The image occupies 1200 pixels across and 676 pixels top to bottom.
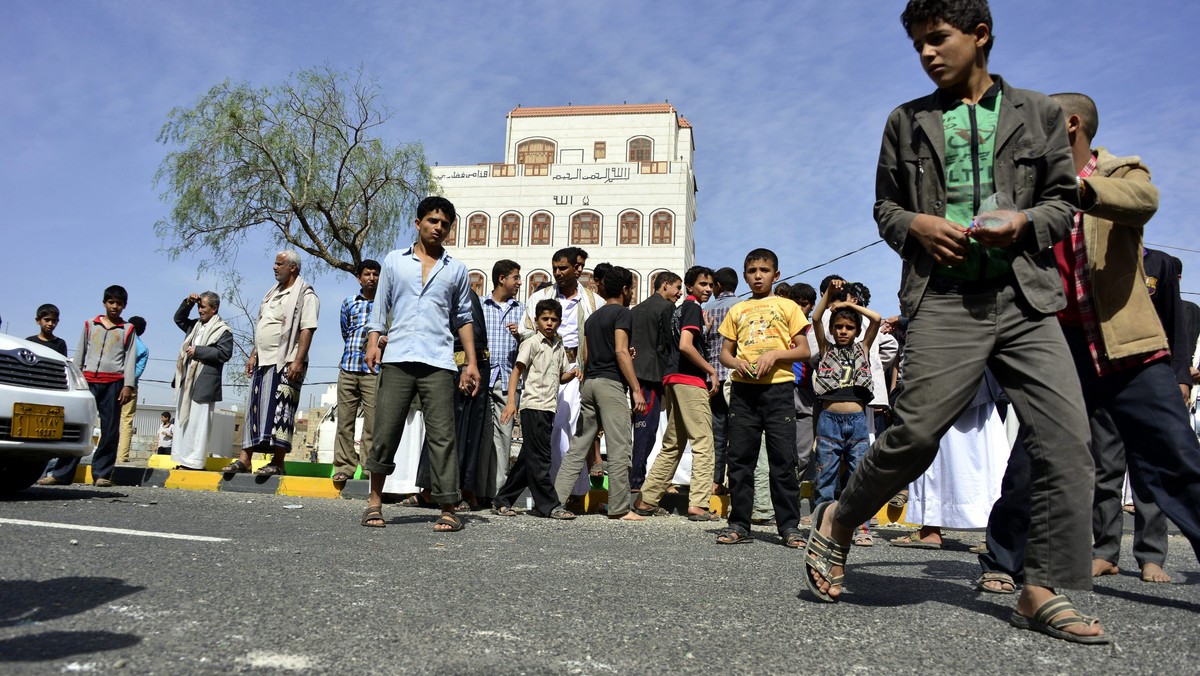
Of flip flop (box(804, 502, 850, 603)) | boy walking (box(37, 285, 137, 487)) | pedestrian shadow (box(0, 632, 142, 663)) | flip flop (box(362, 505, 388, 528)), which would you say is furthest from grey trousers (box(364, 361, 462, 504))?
boy walking (box(37, 285, 137, 487))

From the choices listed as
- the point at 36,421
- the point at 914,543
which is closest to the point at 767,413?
the point at 914,543

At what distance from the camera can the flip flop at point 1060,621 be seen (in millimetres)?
2584

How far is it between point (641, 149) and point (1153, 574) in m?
53.7

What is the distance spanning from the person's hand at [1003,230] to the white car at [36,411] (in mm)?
6404

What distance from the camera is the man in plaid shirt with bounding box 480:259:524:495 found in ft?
25.2

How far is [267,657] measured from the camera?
2.13 m

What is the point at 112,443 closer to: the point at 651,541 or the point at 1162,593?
the point at 651,541

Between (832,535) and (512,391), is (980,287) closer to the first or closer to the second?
(832,535)

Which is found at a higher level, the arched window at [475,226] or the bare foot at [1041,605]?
the arched window at [475,226]

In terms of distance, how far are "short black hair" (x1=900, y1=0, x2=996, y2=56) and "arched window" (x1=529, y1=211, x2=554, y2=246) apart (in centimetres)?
4791

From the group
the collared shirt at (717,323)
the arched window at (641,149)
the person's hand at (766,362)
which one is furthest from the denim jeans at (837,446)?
the arched window at (641,149)

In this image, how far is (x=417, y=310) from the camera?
226 inches

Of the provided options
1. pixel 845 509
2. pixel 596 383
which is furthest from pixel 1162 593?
pixel 596 383

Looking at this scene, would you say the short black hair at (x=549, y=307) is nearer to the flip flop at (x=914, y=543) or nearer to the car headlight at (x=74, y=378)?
the flip flop at (x=914, y=543)
